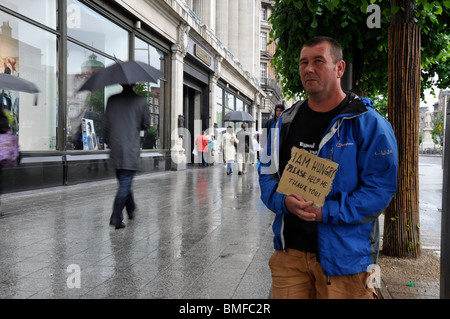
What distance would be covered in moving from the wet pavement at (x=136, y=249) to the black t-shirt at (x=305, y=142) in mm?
1465

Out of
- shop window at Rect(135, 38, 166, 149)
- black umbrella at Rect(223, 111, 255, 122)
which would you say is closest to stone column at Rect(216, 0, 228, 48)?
black umbrella at Rect(223, 111, 255, 122)

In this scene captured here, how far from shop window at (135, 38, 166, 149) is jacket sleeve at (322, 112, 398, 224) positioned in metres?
13.2

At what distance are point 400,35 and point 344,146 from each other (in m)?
3.07

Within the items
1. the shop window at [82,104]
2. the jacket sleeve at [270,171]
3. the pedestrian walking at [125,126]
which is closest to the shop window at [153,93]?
the shop window at [82,104]

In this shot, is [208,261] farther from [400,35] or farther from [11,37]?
[11,37]

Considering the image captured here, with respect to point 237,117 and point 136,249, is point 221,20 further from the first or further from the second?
point 136,249

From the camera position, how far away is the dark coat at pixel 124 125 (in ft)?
17.7

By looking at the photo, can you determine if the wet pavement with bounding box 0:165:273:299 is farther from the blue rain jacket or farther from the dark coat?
the blue rain jacket

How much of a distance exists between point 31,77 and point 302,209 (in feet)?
31.0

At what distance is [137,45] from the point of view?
48.5ft

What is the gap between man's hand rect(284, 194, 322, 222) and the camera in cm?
195

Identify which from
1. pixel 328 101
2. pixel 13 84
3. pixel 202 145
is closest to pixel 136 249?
pixel 328 101

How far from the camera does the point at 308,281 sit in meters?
2.14
